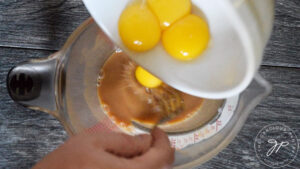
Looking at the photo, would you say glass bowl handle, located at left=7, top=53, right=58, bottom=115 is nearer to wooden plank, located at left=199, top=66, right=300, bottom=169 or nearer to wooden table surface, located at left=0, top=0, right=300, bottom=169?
wooden table surface, located at left=0, top=0, right=300, bottom=169

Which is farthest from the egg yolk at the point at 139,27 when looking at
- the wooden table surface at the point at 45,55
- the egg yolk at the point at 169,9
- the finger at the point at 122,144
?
the wooden table surface at the point at 45,55

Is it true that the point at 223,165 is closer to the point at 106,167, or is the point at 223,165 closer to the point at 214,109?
the point at 214,109

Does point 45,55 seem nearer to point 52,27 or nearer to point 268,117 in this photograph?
point 52,27

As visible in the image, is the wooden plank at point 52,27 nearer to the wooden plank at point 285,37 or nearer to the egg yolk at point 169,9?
the wooden plank at point 285,37

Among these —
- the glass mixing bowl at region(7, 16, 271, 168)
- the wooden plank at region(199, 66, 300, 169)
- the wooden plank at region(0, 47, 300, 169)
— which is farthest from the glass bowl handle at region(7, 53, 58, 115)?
the wooden plank at region(199, 66, 300, 169)

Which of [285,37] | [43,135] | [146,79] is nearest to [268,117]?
[285,37]

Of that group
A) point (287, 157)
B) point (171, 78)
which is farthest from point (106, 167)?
point (287, 157)
